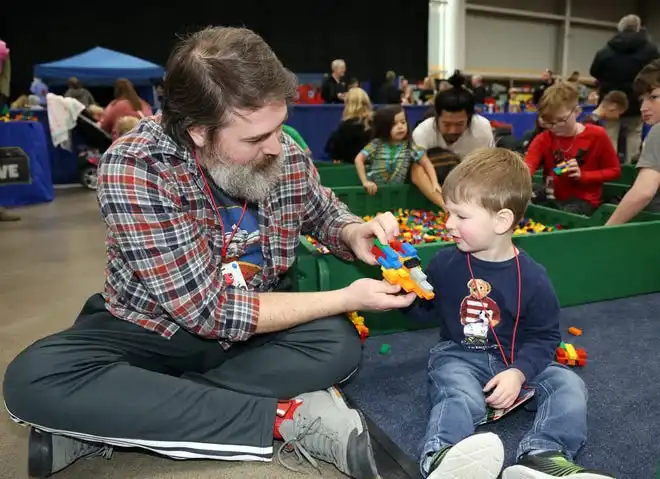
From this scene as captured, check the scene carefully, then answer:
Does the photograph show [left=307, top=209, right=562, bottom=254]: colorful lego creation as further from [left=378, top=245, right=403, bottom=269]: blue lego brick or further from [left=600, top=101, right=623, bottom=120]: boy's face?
[left=600, top=101, right=623, bottom=120]: boy's face

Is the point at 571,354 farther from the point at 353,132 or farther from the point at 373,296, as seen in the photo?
the point at 353,132

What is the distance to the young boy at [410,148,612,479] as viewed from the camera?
1242 mm

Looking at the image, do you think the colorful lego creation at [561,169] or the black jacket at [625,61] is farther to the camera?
the black jacket at [625,61]

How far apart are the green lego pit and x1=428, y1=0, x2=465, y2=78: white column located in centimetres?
1015

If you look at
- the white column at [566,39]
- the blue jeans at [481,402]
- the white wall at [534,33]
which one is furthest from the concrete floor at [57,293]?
the white column at [566,39]

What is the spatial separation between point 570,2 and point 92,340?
14.5 meters

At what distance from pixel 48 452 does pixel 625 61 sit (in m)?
4.68

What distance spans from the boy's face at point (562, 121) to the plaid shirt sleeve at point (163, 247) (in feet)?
6.68

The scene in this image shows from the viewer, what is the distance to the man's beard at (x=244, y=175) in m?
1.33

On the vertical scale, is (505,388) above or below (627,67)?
below

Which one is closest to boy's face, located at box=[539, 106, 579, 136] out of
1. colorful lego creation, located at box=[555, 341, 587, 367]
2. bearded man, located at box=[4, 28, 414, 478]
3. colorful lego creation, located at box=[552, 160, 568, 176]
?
colorful lego creation, located at box=[552, 160, 568, 176]

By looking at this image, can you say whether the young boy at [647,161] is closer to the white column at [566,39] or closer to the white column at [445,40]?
the white column at [445,40]

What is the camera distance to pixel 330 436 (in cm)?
121

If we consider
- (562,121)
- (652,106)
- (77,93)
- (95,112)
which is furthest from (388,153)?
(77,93)
